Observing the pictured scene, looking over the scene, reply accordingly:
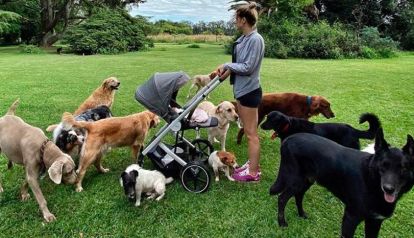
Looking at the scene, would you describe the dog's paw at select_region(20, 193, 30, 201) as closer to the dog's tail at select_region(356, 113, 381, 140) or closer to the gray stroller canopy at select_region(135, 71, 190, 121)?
the gray stroller canopy at select_region(135, 71, 190, 121)

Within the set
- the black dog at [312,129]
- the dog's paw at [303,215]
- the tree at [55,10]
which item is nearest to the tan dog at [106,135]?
the black dog at [312,129]

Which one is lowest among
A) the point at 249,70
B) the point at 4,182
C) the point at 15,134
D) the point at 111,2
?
the point at 4,182

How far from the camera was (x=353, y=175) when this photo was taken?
120 inches

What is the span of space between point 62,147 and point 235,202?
240 cm

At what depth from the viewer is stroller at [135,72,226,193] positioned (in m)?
4.35

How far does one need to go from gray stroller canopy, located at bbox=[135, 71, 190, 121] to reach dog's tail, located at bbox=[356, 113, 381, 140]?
2.11 metres

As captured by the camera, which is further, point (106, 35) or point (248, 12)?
point (106, 35)

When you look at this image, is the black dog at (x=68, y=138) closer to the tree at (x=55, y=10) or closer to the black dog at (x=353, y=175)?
the black dog at (x=353, y=175)

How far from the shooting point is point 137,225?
149 inches

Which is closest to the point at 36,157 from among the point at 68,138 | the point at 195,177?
the point at 68,138

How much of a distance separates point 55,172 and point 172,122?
56.4 inches

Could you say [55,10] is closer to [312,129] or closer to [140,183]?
[140,183]

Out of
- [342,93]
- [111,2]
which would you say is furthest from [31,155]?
[111,2]

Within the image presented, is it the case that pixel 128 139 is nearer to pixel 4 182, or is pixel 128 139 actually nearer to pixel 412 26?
pixel 4 182
